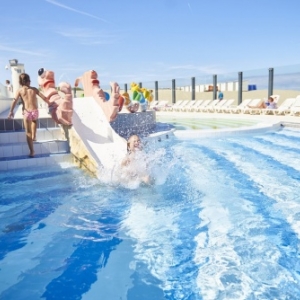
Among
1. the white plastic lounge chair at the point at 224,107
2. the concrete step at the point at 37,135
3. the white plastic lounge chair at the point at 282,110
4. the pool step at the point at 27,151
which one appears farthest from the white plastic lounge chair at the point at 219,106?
the pool step at the point at 27,151

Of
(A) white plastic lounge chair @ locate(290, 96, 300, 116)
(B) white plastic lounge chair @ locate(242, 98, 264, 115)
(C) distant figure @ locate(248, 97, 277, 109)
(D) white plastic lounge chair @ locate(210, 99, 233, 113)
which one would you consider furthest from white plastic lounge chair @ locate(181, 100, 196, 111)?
(A) white plastic lounge chair @ locate(290, 96, 300, 116)

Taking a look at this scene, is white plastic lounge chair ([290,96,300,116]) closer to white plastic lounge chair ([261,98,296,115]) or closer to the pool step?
white plastic lounge chair ([261,98,296,115])

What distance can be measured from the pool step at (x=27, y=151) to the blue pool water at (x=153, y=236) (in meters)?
0.23

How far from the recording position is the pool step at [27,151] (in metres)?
5.85

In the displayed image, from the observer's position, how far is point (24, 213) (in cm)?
384

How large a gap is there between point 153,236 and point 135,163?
1.87 metres

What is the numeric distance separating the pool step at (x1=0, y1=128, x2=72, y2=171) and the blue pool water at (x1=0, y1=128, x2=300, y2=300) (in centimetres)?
23

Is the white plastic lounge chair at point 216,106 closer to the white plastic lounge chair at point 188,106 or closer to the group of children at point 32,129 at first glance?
the white plastic lounge chair at point 188,106

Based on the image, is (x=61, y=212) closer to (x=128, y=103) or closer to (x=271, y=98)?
(x=128, y=103)

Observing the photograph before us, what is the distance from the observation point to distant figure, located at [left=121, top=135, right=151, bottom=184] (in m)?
4.79

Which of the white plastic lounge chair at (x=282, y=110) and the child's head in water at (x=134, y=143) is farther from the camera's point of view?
the white plastic lounge chair at (x=282, y=110)

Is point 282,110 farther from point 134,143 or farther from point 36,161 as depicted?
point 36,161

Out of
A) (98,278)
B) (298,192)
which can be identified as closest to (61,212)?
(98,278)

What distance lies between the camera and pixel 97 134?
256 inches
